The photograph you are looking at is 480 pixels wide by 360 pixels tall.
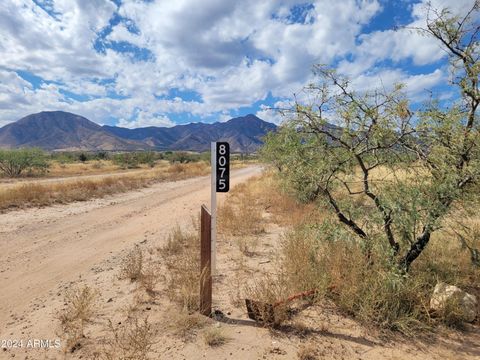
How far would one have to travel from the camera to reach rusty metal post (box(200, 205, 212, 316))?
4.29m

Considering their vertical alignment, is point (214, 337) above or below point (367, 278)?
below

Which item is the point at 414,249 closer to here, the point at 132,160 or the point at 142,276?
the point at 142,276

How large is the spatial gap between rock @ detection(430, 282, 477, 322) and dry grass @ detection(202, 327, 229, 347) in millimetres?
2685

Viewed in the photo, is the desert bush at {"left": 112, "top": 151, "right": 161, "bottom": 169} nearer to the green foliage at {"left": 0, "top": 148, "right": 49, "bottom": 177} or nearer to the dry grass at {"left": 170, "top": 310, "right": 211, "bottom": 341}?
the green foliage at {"left": 0, "top": 148, "right": 49, "bottom": 177}

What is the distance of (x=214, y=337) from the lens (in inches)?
149

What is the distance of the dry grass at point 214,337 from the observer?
3.75 m

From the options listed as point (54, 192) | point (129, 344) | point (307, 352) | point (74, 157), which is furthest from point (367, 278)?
point (74, 157)

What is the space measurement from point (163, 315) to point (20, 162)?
34.6 meters

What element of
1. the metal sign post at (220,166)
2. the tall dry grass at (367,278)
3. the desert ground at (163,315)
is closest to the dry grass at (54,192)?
the desert ground at (163,315)

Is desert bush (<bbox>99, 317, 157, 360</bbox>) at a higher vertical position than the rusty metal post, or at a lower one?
lower

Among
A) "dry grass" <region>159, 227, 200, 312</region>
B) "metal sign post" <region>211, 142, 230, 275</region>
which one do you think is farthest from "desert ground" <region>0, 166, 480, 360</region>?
"metal sign post" <region>211, 142, 230, 275</region>

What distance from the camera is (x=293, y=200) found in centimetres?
1262

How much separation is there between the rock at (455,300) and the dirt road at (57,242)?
4.89 m

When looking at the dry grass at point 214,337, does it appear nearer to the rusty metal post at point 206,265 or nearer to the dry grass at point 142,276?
the rusty metal post at point 206,265
